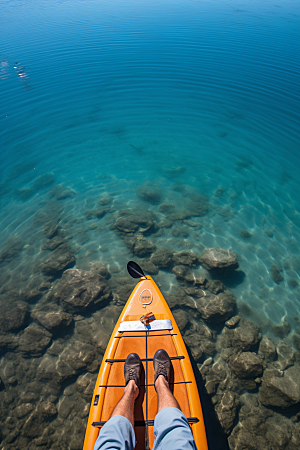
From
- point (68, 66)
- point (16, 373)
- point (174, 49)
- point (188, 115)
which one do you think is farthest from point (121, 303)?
point (174, 49)

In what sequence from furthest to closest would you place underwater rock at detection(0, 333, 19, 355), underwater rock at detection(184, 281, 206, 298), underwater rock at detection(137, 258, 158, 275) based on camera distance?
underwater rock at detection(137, 258, 158, 275), underwater rock at detection(184, 281, 206, 298), underwater rock at detection(0, 333, 19, 355)

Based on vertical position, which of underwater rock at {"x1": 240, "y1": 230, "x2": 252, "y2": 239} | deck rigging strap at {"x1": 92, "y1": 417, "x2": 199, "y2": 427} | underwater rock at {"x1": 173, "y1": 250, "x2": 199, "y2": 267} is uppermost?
deck rigging strap at {"x1": 92, "y1": 417, "x2": 199, "y2": 427}

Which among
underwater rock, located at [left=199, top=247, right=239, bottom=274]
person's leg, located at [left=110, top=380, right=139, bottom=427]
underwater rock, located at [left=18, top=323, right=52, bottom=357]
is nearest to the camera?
person's leg, located at [left=110, top=380, right=139, bottom=427]

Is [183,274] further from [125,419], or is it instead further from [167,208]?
[125,419]

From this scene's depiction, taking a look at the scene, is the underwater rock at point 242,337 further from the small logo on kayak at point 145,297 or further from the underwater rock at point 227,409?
the small logo on kayak at point 145,297

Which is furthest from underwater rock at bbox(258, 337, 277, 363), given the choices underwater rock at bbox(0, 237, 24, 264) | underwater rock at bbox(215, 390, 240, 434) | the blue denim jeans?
underwater rock at bbox(0, 237, 24, 264)

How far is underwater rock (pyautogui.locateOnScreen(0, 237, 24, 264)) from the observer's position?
378 inches

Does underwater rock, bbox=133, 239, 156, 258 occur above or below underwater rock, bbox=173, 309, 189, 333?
above

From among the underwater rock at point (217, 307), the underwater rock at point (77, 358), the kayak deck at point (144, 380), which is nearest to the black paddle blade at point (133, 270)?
the kayak deck at point (144, 380)

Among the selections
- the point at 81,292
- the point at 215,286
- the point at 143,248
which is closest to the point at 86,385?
the point at 81,292

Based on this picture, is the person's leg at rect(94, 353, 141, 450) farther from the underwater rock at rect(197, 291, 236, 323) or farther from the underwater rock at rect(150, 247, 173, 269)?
the underwater rock at rect(150, 247, 173, 269)

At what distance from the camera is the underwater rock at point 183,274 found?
332 inches

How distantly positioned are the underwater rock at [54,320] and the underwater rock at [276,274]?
7361 millimetres

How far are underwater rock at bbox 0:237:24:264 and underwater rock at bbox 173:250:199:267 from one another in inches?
259
